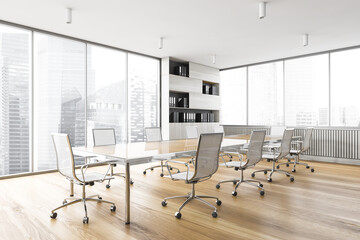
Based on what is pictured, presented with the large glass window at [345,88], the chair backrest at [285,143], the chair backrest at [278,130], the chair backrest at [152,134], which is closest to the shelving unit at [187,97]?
the chair backrest at [152,134]

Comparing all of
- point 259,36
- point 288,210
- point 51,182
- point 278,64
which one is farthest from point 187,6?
point 278,64

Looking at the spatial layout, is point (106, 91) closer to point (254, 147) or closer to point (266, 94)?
point (254, 147)

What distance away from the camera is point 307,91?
7211mm

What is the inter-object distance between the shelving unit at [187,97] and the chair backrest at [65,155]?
4.51 m

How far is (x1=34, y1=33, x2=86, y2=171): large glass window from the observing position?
523cm

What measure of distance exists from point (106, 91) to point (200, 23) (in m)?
2.96

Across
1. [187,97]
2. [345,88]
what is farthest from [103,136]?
[345,88]

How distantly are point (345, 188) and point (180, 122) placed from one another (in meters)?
4.60

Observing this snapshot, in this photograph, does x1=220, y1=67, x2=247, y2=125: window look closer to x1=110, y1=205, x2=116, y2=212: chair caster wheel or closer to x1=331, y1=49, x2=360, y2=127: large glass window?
x1=331, y1=49, x2=360, y2=127: large glass window

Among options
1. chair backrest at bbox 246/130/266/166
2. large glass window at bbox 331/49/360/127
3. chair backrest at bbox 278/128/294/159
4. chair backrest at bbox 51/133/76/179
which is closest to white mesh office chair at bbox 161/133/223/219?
chair backrest at bbox 246/130/266/166

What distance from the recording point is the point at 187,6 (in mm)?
4102

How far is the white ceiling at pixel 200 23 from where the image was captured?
4039 millimetres

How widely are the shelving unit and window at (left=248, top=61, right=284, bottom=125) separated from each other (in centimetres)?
125

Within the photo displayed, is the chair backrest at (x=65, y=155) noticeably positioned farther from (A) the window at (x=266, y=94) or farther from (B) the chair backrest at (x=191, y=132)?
(A) the window at (x=266, y=94)
